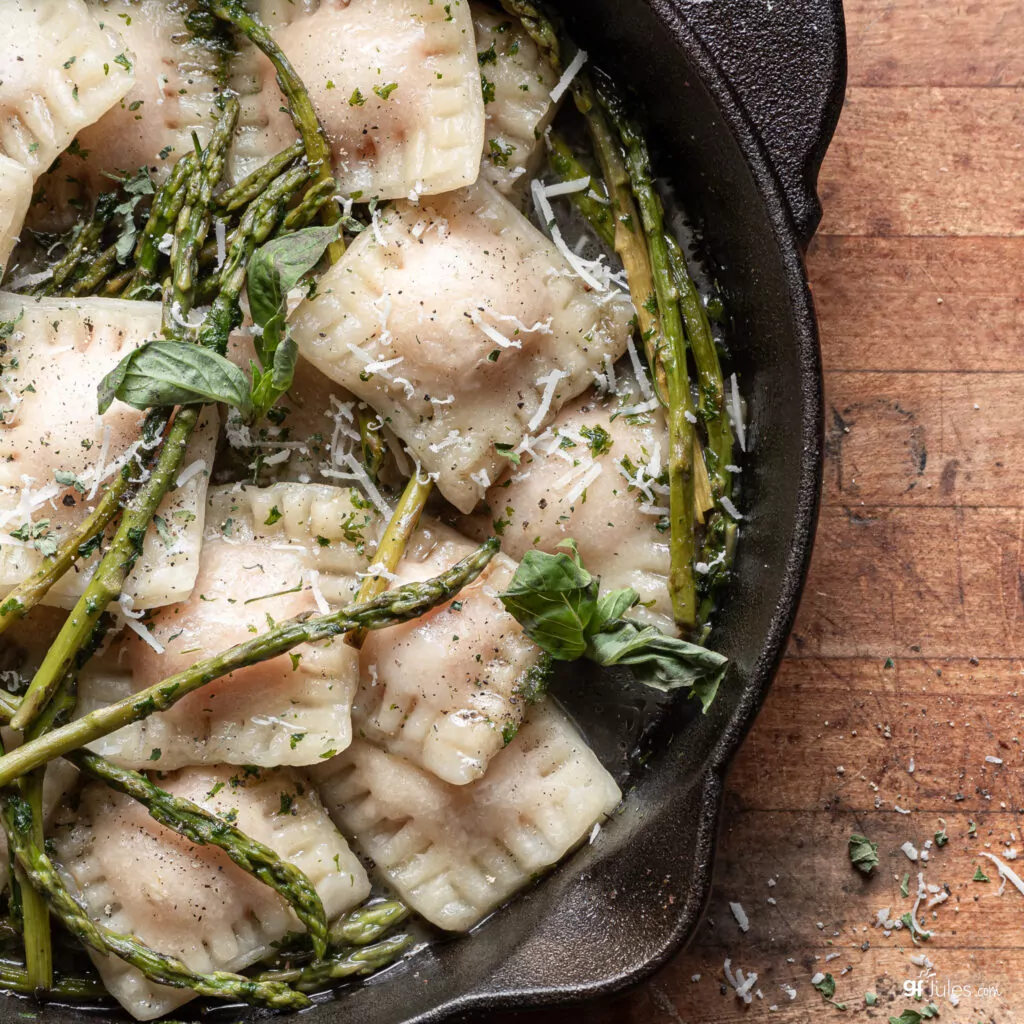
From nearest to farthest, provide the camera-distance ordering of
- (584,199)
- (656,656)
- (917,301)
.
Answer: (656,656), (584,199), (917,301)

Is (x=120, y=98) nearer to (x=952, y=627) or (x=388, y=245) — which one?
(x=388, y=245)

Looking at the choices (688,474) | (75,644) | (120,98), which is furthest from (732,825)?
(120,98)

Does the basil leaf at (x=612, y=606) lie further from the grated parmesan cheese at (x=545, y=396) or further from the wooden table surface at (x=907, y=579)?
the wooden table surface at (x=907, y=579)

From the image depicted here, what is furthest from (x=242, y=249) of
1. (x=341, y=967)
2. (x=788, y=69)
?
(x=341, y=967)

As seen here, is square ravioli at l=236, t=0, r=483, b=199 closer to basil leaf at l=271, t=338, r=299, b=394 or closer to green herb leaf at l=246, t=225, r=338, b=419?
green herb leaf at l=246, t=225, r=338, b=419

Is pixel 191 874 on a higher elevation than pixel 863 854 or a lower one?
higher

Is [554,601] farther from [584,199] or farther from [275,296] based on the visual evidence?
[584,199]

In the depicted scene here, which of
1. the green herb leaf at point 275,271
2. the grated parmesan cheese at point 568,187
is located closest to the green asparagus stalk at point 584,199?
the grated parmesan cheese at point 568,187
